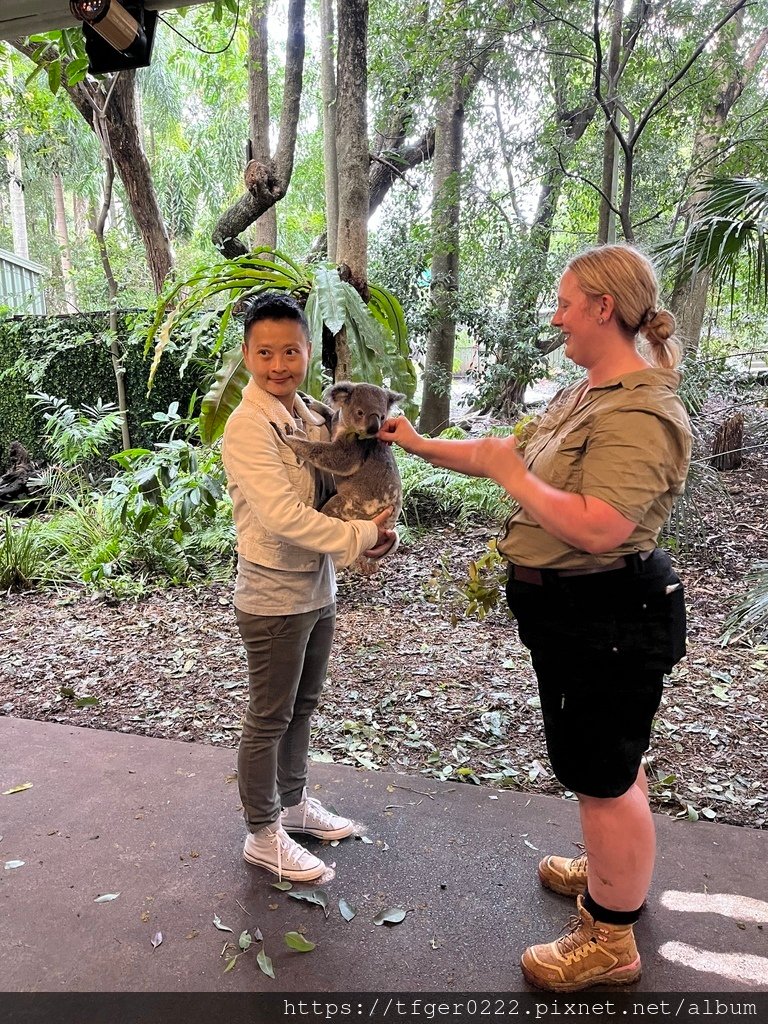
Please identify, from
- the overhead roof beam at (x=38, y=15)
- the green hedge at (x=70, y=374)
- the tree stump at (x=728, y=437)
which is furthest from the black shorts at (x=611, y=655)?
the green hedge at (x=70, y=374)

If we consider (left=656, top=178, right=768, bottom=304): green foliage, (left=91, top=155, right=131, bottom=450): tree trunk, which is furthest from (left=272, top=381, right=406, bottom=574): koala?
(left=91, top=155, right=131, bottom=450): tree trunk

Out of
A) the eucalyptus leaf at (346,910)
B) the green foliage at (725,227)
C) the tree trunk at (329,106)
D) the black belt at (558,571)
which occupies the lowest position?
the eucalyptus leaf at (346,910)

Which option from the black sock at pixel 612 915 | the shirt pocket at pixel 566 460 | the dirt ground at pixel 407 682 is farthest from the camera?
the dirt ground at pixel 407 682

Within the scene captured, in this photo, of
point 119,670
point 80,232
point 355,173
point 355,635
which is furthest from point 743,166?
point 80,232

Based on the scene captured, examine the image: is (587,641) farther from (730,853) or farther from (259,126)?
(259,126)

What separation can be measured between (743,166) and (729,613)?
3175 mm

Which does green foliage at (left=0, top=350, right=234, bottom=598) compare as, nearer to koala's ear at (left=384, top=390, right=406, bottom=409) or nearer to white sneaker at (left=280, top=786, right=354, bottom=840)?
white sneaker at (left=280, top=786, right=354, bottom=840)

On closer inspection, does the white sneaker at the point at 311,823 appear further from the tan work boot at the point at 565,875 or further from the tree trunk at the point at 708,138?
the tree trunk at the point at 708,138

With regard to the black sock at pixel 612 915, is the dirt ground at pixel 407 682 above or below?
below

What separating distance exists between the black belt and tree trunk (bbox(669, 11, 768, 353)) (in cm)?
386

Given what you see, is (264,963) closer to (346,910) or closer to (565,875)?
(346,910)

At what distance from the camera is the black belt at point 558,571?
4.81ft

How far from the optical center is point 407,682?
11.0ft

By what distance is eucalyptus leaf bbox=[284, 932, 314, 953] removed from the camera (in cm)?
176
